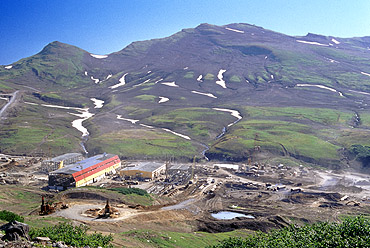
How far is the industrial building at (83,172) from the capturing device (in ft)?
194

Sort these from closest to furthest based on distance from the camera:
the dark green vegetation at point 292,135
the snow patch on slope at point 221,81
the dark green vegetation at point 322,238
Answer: the dark green vegetation at point 322,238 < the dark green vegetation at point 292,135 < the snow patch on slope at point 221,81

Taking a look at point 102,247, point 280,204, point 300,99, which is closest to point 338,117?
point 300,99

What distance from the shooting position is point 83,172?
62.9 m

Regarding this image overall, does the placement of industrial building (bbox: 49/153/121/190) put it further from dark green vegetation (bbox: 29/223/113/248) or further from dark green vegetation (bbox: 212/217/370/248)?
dark green vegetation (bbox: 212/217/370/248)

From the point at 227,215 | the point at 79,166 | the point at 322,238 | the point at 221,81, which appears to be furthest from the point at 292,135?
the point at 221,81

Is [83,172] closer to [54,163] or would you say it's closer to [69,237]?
[54,163]

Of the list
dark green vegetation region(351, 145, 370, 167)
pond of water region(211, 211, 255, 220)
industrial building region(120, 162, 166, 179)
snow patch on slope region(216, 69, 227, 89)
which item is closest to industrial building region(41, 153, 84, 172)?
industrial building region(120, 162, 166, 179)

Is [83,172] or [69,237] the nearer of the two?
[69,237]

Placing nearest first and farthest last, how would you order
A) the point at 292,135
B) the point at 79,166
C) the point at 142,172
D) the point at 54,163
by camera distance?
the point at 79,166, the point at 142,172, the point at 54,163, the point at 292,135

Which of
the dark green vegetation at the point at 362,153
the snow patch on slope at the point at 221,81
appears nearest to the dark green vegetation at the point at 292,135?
the dark green vegetation at the point at 362,153

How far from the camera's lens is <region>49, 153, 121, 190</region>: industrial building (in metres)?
59.2

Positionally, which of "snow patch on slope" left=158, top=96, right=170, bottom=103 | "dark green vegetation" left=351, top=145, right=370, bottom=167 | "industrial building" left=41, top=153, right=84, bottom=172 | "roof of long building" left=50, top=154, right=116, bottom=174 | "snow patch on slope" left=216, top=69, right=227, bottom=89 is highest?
"snow patch on slope" left=216, top=69, right=227, bottom=89

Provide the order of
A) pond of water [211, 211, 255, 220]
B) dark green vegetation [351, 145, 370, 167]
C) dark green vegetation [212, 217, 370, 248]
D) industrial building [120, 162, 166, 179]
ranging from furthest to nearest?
dark green vegetation [351, 145, 370, 167] → industrial building [120, 162, 166, 179] → pond of water [211, 211, 255, 220] → dark green vegetation [212, 217, 370, 248]

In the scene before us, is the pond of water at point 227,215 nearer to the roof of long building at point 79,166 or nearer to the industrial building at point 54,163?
the roof of long building at point 79,166
